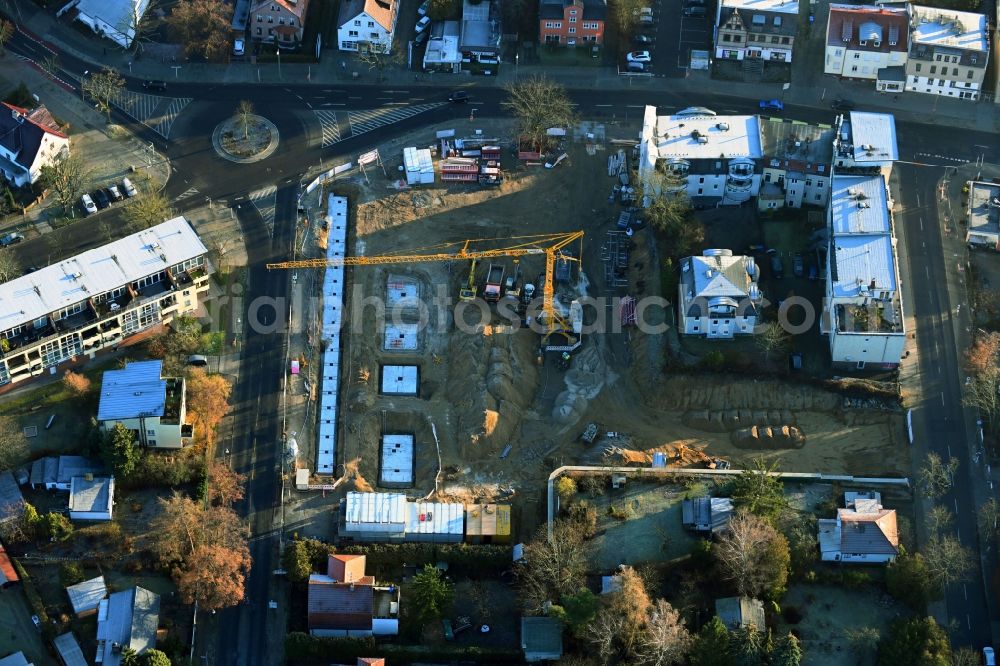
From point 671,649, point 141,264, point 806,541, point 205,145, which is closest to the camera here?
point 671,649

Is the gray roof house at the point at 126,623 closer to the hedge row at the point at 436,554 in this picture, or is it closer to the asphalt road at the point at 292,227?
the asphalt road at the point at 292,227

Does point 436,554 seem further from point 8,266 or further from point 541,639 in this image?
point 8,266

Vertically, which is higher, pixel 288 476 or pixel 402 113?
pixel 402 113

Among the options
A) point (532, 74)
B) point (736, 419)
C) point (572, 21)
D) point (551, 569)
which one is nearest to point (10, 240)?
point (532, 74)

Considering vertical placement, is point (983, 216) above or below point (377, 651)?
above

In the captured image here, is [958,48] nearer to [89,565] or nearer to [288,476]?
[288,476]

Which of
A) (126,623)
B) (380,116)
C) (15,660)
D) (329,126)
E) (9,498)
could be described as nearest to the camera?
(15,660)

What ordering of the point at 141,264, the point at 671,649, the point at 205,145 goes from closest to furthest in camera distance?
the point at 671,649, the point at 141,264, the point at 205,145

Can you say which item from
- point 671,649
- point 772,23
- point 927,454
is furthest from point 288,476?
point 772,23
